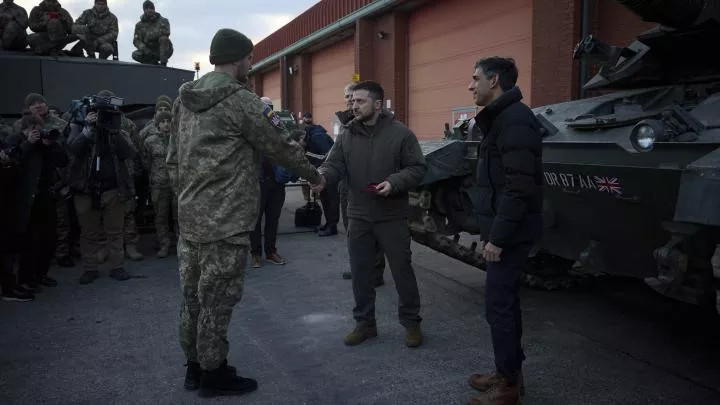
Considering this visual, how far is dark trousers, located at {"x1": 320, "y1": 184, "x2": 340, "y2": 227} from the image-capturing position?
27.7 ft

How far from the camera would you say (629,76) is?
15.9 ft

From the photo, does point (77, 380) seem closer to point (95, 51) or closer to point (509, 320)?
point (509, 320)

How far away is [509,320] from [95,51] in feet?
28.9

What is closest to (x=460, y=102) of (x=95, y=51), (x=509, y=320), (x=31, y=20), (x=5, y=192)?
(x=95, y=51)

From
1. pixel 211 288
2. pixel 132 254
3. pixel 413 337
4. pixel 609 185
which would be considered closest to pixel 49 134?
pixel 132 254

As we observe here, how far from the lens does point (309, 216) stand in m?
9.23

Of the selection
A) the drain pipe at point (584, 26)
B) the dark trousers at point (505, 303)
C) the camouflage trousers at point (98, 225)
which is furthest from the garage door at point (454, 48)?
the dark trousers at point (505, 303)

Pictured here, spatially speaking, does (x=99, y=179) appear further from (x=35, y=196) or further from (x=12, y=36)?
(x=12, y=36)

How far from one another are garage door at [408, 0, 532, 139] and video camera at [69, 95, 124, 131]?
271 inches

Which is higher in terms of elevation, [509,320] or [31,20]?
[31,20]

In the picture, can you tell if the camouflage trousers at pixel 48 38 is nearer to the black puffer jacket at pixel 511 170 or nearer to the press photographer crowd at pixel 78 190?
the press photographer crowd at pixel 78 190

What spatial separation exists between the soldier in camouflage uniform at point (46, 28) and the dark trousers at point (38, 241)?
391 cm

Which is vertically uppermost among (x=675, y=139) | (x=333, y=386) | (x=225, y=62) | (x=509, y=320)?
(x=225, y=62)

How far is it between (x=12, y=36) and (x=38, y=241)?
14.0ft
